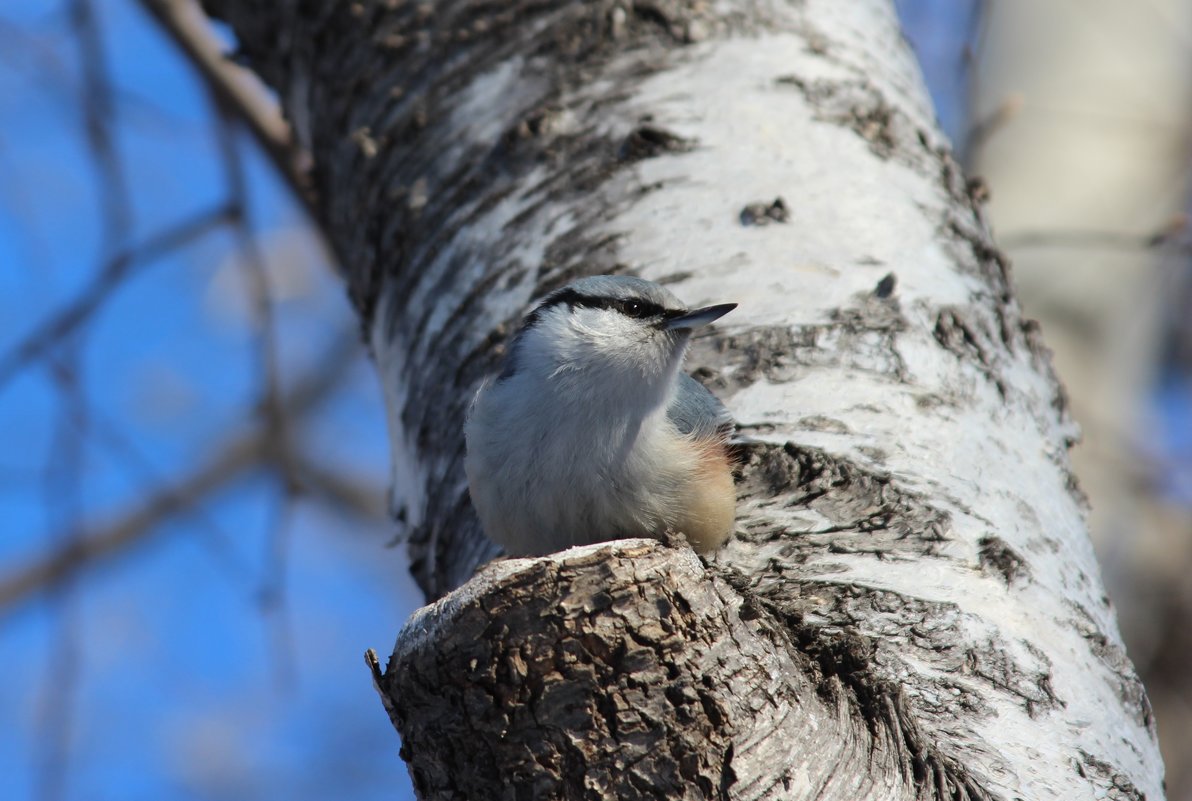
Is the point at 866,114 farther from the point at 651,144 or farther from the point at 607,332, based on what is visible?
the point at 607,332

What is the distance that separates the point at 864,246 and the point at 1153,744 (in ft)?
2.74

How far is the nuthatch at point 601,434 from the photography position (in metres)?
1.77

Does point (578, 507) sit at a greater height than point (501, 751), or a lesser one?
greater

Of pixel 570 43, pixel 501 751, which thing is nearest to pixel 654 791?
pixel 501 751

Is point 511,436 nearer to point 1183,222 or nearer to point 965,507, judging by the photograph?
point 965,507

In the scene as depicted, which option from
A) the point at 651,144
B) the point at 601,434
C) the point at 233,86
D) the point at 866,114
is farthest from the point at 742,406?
the point at 233,86

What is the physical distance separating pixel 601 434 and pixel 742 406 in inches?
9.5

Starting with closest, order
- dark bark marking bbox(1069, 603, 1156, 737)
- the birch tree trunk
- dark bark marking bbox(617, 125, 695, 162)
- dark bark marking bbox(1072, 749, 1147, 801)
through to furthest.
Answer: the birch tree trunk < dark bark marking bbox(1072, 749, 1147, 801) < dark bark marking bbox(1069, 603, 1156, 737) < dark bark marking bbox(617, 125, 695, 162)

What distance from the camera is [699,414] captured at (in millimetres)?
1816

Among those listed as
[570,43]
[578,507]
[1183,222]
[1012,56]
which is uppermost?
[1012,56]

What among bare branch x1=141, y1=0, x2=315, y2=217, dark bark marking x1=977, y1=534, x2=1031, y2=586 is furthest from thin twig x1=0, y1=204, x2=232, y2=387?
dark bark marking x1=977, y1=534, x2=1031, y2=586

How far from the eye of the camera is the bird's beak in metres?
1.79

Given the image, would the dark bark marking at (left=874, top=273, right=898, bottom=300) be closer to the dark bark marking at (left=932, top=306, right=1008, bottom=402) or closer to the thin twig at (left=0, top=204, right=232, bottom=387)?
the dark bark marking at (left=932, top=306, right=1008, bottom=402)

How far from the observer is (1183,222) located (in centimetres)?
264
